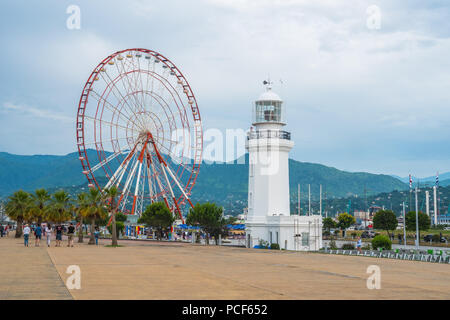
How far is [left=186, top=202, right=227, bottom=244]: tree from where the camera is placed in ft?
161

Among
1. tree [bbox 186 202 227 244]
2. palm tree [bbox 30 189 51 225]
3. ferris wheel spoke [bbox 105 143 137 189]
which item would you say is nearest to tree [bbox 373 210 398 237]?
tree [bbox 186 202 227 244]

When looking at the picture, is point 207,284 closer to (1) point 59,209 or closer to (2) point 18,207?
(1) point 59,209

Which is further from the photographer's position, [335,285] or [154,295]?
[335,285]

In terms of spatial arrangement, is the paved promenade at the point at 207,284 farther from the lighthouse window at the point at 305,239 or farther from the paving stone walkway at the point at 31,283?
the lighthouse window at the point at 305,239

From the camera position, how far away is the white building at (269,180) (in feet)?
142

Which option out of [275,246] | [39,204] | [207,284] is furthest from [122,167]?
[207,284]

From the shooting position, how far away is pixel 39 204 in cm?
5384

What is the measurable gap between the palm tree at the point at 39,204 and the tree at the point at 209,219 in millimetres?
14447

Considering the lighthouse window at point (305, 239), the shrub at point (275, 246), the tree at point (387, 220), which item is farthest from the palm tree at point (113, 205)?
the tree at point (387, 220)

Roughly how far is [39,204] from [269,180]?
78.1 feet
